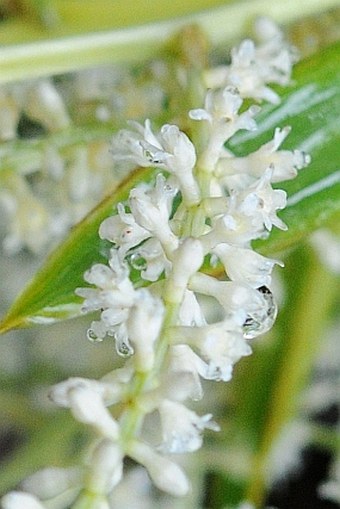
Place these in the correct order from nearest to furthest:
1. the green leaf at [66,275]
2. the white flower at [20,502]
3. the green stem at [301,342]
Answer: the white flower at [20,502]
the green leaf at [66,275]
the green stem at [301,342]

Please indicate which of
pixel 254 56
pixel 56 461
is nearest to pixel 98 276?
pixel 254 56

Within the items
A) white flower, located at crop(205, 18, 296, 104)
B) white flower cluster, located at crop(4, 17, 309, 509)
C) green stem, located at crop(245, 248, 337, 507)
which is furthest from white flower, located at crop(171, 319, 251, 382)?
green stem, located at crop(245, 248, 337, 507)

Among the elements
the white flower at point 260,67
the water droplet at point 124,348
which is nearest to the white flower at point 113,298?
the water droplet at point 124,348

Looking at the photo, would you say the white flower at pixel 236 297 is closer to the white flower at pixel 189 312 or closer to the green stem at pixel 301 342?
the white flower at pixel 189 312

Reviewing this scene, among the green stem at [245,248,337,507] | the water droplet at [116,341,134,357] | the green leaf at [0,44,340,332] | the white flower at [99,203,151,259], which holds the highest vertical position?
the white flower at [99,203,151,259]

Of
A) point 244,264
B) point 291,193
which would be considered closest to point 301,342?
point 291,193

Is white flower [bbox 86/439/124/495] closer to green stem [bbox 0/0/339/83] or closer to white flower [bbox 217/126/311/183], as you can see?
white flower [bbox 217/126/311/183]
